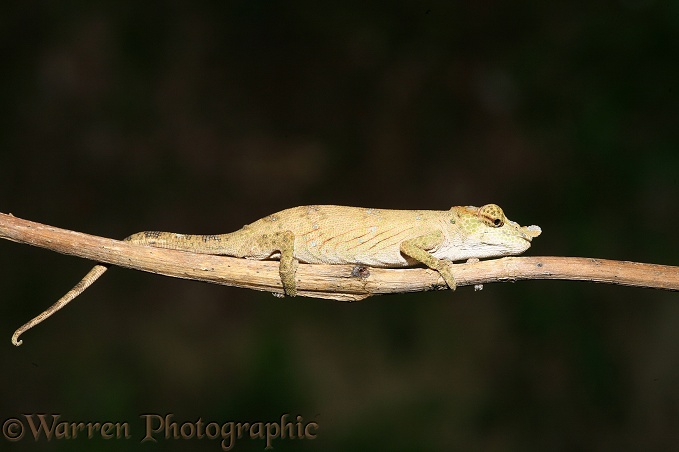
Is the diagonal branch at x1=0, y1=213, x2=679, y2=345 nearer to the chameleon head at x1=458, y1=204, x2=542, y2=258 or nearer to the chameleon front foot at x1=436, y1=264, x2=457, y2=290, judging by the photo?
the chameleon front foot at x1=436, y1=264, x2=457, y2=290

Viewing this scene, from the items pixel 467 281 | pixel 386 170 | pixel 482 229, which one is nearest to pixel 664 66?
pixel 386 170

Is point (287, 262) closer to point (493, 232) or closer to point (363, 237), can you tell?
point (363, 237)

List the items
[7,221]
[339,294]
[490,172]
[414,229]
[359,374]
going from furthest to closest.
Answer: [490,172]
[359,374]
[414,229]
[339,294]
[7,221]

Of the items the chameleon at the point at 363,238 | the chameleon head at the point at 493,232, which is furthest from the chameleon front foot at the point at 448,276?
the chameleon head at the point at 493,232

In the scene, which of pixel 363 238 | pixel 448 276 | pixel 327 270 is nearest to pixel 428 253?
pixel 448 276

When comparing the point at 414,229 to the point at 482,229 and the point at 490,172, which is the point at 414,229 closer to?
the point at 482,229

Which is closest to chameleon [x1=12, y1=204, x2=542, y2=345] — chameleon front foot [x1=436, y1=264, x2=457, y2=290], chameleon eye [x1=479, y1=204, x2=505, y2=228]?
chameleon eye [x1=479, y1=204, x2=505, y2=228]
